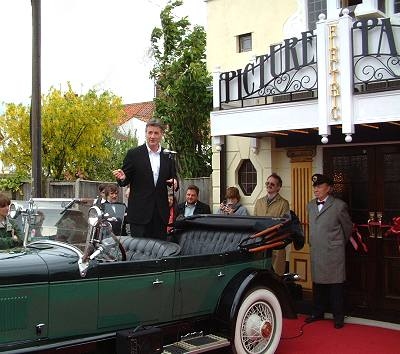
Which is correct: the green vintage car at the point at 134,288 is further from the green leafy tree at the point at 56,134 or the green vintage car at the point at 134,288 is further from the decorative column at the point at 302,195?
the green leafy tree at the point at 56,134

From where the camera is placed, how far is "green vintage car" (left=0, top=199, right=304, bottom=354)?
3.55m

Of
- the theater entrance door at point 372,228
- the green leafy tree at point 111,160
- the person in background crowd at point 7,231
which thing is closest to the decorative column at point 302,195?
the theater entrance door at point 372,228

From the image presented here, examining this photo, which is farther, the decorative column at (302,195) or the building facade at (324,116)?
the decorative column at (302,195)

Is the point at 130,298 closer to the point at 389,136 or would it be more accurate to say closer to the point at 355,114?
the point at 355,114

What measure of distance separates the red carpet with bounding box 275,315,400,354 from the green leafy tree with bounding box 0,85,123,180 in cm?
1032

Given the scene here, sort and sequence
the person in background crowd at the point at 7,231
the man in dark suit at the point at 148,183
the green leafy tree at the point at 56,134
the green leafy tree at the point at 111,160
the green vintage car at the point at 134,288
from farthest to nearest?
the green leafy tree at the point at 111,160 < the green leafy tree at the point at 56,134 < the man in dark suit at the point at 148,183 < the person in background crowd at the point at 7,231 < the green vintage car at the point at 134,288

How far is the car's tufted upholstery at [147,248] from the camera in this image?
4508mm

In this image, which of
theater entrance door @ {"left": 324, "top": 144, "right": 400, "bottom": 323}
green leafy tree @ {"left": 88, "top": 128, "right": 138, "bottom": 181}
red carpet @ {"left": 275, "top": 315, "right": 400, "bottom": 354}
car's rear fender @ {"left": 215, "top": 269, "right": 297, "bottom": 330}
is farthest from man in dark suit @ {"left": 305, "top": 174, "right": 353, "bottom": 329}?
green leafy tree @ {"left": 88, "top": 128, "right": 138, "bottom": 181}

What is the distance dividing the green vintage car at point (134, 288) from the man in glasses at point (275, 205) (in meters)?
1.32

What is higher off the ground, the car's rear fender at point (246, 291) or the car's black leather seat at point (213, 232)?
the car's black leather seat at point (213, 232)

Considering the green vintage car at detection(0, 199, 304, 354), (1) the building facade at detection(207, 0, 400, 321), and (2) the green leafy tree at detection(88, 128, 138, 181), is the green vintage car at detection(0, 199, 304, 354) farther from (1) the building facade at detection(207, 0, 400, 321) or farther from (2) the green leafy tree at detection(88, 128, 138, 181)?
(2) the green leafy tree at detection(88, 128, 138, 181)

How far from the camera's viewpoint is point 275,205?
6801mm

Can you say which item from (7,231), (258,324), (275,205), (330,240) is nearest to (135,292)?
(258,324)

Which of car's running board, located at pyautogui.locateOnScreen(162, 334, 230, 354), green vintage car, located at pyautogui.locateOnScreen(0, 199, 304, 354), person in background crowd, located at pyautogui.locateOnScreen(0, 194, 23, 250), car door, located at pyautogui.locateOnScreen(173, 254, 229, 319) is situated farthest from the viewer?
person in background crowd, located at pyautogui.locateOnScreen(0, 194, 23, 250)
